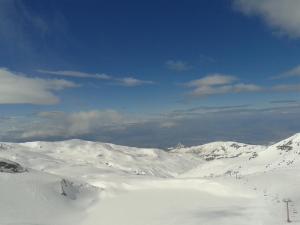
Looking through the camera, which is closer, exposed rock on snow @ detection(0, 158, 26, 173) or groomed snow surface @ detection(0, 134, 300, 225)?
groomed snow surface @ detection(0, 134, 300, 225)

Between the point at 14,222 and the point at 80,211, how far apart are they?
10180 millimetres

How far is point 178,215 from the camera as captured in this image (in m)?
33.9

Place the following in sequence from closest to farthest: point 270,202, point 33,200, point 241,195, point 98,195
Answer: point 270,202 → point 33,200 → point 241,195 → point 98,195

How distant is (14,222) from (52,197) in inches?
416

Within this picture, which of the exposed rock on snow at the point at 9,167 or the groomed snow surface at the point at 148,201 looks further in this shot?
the exposed rock on snow at the point at 9,167

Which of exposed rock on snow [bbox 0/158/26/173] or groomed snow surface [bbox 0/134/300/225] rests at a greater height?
exposed rock on snow [bbox 0/158/26/173]

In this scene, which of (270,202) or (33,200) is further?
(33,200)

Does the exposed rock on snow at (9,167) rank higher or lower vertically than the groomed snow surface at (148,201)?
higher

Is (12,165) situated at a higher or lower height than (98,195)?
higher

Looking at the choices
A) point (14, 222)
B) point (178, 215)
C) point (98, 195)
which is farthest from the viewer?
point (98, 195)

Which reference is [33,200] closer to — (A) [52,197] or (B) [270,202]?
(A) [52,197]

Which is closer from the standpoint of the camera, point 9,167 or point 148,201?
point 148,201

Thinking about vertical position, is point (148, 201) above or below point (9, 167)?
below

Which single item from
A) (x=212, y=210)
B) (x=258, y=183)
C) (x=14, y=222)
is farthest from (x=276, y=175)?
(x=14, y=222)
